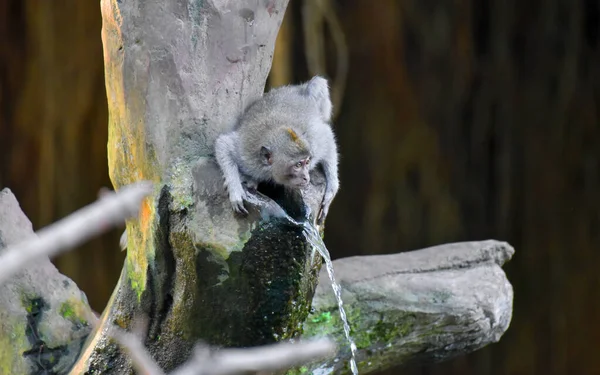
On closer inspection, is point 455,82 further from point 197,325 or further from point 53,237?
point 53,237

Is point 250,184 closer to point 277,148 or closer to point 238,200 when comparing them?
point 277,148

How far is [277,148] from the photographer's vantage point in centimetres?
357

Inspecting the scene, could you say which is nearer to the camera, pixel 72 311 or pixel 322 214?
pixel 322 214

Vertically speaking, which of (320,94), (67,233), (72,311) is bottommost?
(72,311)

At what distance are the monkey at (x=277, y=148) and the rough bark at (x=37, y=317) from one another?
114 centimetres

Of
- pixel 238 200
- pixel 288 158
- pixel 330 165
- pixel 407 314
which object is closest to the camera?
pixel 238 200

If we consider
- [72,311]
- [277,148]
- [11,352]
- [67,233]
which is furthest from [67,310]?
[67,233]

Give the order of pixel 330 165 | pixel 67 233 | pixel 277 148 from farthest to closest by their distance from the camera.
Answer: pixel 330 165 < pixel 277 148 < pixel 67 233

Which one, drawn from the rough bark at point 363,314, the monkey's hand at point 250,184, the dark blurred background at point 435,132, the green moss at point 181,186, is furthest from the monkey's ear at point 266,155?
the dark blurred background at point 435,132

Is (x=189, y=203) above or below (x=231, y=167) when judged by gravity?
below

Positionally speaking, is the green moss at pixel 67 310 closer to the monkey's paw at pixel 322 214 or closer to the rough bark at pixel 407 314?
the rough bark at pixel 407 314

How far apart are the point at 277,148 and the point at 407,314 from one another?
3.88ft

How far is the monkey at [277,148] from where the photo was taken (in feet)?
11.1

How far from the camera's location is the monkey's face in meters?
3.38
